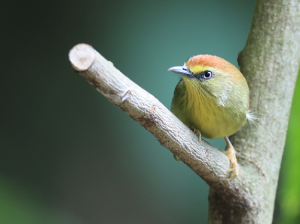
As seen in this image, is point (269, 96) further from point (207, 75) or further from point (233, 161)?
point (207, 75)

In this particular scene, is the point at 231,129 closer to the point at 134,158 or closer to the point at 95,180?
the point at 134,158

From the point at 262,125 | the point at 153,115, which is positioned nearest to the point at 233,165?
the point at 262,125

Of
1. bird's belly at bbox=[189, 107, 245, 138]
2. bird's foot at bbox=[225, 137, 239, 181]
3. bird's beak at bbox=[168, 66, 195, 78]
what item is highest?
bird's beak at bbox=[168, 66, 195, 78]

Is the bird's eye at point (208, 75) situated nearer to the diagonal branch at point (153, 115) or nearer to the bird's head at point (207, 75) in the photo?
the bird's head at point (207, 75)

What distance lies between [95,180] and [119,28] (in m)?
1.77

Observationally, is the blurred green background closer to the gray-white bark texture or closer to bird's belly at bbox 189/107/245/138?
the gray-white bark texture

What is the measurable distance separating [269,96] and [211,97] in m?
0.70

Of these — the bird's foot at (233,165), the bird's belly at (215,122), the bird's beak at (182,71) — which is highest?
the bird's beak at (182,71)

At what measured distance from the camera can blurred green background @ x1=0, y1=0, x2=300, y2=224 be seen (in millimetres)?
2938

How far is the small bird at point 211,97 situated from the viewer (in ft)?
5.77

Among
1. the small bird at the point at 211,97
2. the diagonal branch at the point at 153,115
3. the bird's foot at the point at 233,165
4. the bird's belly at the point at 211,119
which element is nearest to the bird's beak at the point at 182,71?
the small bird at the point at 211,97

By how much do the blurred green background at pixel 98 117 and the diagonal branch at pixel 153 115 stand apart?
4.67ft

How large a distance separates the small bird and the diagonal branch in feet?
0.42

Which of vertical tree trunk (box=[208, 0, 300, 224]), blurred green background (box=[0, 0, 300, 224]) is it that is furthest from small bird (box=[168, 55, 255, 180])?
blurred green background (box=[0, 0, 300, 224])
